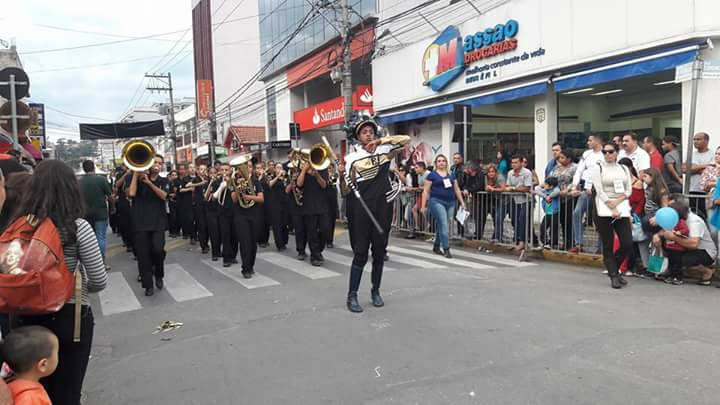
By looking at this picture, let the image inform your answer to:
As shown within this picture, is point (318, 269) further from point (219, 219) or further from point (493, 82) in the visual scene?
point (493, 82)

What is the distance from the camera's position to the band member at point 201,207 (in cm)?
1126

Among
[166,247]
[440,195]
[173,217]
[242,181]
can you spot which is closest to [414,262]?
[440,195]

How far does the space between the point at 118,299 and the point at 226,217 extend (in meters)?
2.35

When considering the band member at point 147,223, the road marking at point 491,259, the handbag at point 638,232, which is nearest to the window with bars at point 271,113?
the road marking at point 491,259

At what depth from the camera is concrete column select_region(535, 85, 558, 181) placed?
13742mm

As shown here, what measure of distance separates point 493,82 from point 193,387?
42.2 feet

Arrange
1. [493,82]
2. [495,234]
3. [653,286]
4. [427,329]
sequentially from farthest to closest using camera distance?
1. [493,82]
2. [495,234]
3. [653,286]
4. [427,329]

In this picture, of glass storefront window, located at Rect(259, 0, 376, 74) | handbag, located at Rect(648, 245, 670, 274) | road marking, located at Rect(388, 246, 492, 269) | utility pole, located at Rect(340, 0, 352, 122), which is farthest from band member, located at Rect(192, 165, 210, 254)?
glass storefront window, located at Rect(259, 0, 376, 74)

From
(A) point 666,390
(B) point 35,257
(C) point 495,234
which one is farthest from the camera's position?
(C) point 495,234

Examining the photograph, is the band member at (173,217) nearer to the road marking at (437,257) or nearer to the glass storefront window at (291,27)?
the road marking at (437,257)

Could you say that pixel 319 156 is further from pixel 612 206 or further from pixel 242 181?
pixel 612 206

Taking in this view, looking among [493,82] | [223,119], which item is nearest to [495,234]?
[493,82]

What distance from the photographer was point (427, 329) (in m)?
5.19

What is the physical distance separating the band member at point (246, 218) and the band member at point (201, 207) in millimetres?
2854
